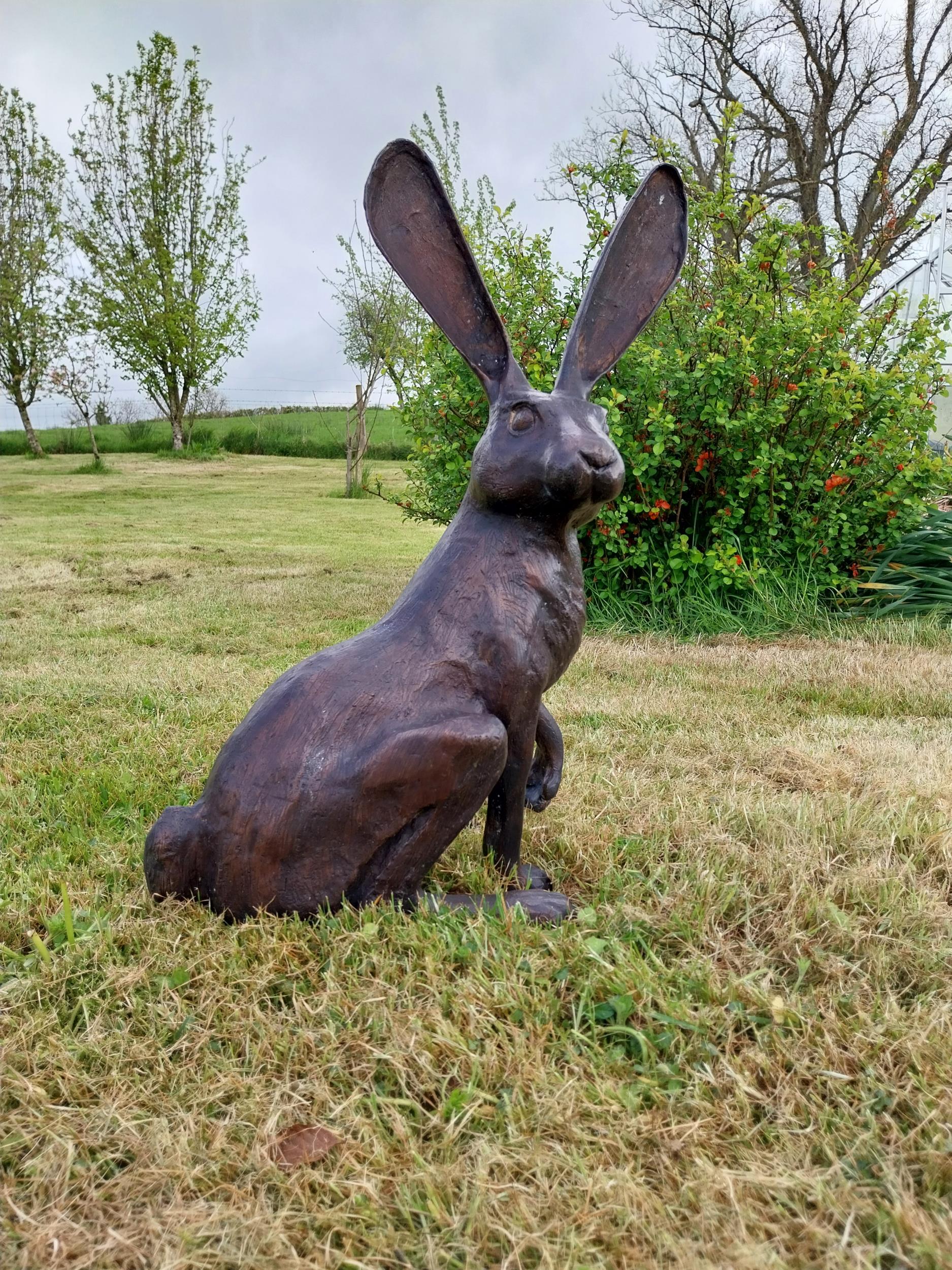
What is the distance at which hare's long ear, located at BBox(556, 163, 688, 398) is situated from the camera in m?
2.20

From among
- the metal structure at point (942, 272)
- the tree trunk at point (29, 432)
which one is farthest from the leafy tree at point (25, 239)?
the metal structure at point (942, 272)

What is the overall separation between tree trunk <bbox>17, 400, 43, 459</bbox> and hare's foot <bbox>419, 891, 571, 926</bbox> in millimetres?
26393

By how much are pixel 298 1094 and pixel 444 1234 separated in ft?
1.36

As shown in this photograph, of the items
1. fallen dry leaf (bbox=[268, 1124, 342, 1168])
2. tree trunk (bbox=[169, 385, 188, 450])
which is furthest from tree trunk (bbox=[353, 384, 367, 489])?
fallen dry leaf (bbox=[268, 1124, 342, 1168])

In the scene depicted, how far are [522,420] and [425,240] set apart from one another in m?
0.50

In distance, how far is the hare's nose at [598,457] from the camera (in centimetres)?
205

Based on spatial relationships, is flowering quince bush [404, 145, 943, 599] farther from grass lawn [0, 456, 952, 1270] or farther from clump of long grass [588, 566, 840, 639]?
grass lawn [0, 456, 952, 1270]

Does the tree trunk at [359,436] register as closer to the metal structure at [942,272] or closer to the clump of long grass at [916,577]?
the metal structure at [942,272]

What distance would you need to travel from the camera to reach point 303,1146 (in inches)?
59.4

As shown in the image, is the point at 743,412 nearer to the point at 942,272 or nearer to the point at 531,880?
the point at 531,880

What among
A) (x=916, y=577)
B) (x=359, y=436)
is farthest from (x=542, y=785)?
(x=359, y=436)

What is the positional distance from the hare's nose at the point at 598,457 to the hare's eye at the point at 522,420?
0.15 m

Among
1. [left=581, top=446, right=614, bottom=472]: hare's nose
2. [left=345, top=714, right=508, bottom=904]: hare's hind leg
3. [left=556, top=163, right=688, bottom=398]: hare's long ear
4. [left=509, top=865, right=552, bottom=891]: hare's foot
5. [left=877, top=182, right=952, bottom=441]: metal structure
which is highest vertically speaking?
[left=877, top=182, right=952, bottom=441]: metal structure

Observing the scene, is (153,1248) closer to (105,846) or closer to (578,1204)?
(578,1204)
